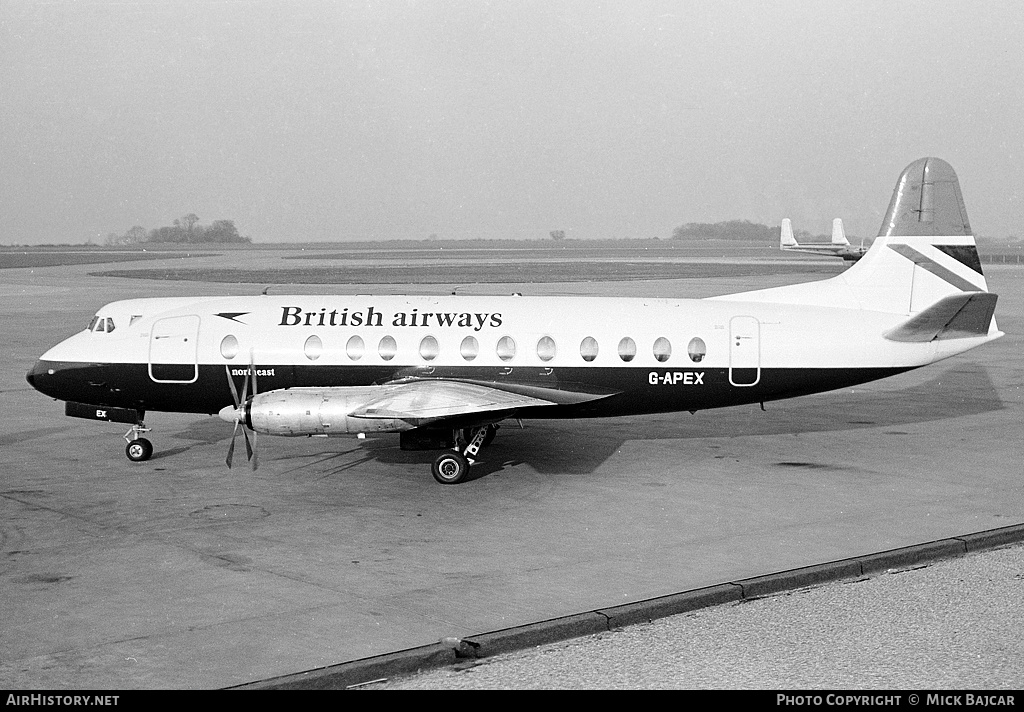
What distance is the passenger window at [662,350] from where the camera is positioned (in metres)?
21.3

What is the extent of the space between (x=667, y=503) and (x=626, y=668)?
304 inches

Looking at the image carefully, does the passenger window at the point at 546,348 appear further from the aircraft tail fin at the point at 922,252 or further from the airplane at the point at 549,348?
the aircraft tail fin at the point at 922,252

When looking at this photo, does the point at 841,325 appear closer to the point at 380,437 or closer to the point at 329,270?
the point at 380,437

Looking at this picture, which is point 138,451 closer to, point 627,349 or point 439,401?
point 439,401

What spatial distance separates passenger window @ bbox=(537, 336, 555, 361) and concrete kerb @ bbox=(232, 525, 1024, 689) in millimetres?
8065

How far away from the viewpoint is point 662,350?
21297 mm

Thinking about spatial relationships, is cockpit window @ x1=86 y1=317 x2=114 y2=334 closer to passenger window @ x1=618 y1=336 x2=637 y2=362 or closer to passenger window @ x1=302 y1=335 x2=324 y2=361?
passenger window @ x1=302 y1=335 x2=324 y2=361

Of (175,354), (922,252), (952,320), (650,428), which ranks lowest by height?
(650,428)

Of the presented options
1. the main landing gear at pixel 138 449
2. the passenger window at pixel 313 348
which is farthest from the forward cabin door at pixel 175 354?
the passenger window at pixel 313 348

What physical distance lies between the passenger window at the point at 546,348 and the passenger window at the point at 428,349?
2105 mm

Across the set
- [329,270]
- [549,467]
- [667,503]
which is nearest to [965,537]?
[667,503]

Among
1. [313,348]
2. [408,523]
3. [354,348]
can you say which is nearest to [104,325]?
[313,348]

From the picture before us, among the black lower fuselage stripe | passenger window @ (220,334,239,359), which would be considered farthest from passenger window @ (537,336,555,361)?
passenger window @ (220,334,239,359)

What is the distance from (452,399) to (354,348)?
3.18m
